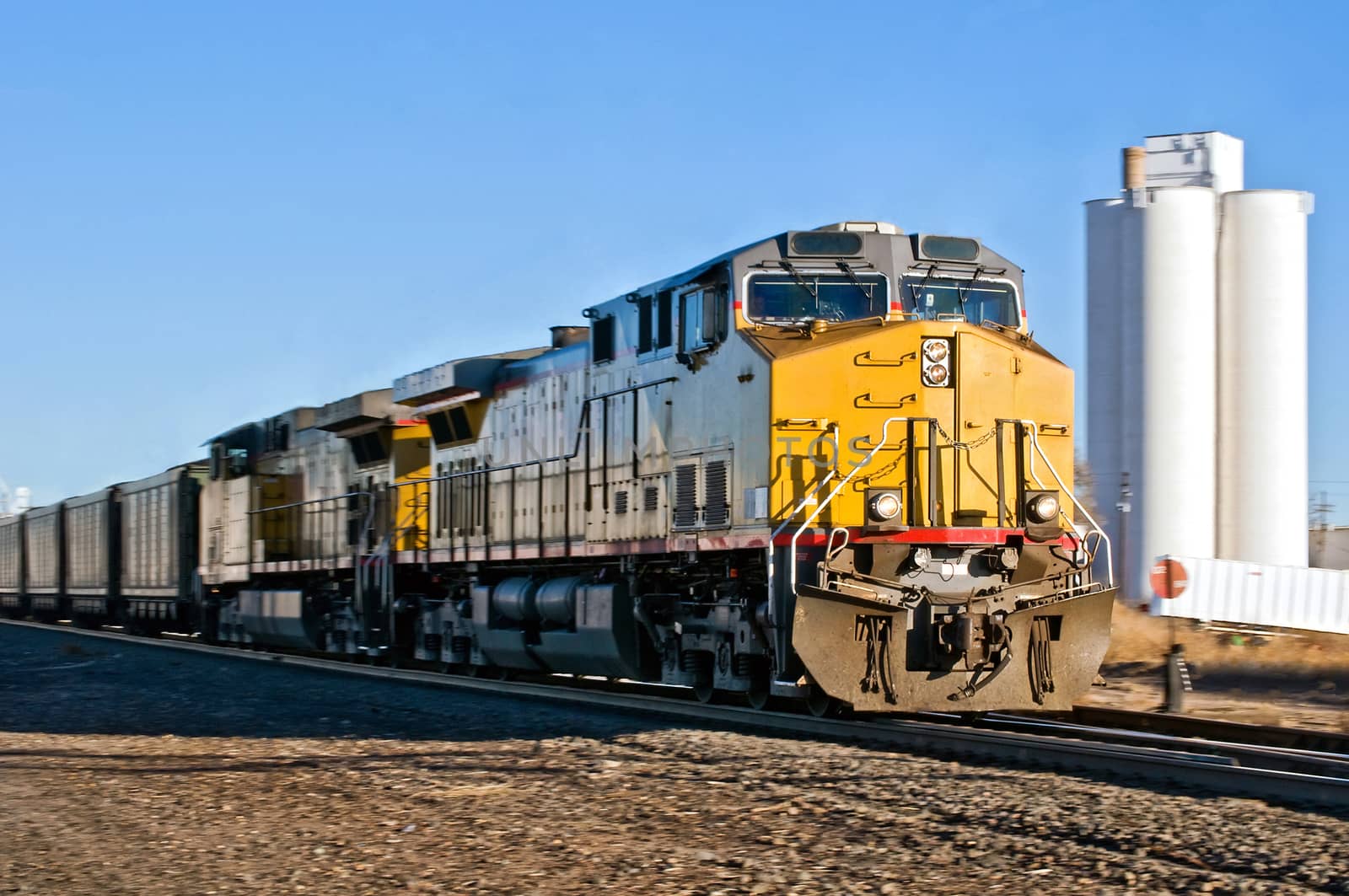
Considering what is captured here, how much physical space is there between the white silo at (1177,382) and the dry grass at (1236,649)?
953 cm

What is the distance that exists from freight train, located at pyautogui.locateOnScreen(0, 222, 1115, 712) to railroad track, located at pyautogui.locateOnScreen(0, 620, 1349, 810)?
10.2 inches

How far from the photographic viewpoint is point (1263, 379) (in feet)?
117

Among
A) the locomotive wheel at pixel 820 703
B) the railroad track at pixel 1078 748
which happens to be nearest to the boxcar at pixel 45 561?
the railroad track at pixel 1078 748

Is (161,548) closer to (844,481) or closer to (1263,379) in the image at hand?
(844,481)

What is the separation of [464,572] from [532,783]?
930cm

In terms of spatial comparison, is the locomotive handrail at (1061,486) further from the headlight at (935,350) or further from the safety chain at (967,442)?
the headlight at (935,350)

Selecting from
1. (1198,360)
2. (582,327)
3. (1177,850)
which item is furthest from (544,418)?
(1198,360)

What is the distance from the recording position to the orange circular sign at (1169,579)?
44.5ft

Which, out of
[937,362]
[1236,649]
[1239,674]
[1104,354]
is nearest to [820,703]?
[937,362]

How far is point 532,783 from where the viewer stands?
8.32 metres

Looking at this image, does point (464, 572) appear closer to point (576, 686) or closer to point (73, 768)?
point (576, 686)

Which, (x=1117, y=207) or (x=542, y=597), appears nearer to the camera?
(x=542, y=597)

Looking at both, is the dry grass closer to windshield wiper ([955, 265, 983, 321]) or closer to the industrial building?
windshield wiper ([955, 265, 983, 321])

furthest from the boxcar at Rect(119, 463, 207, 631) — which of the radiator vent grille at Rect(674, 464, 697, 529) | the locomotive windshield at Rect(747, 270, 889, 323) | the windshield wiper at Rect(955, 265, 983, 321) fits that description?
the windshield wiper at Rect(955, 265, 983, 321)
